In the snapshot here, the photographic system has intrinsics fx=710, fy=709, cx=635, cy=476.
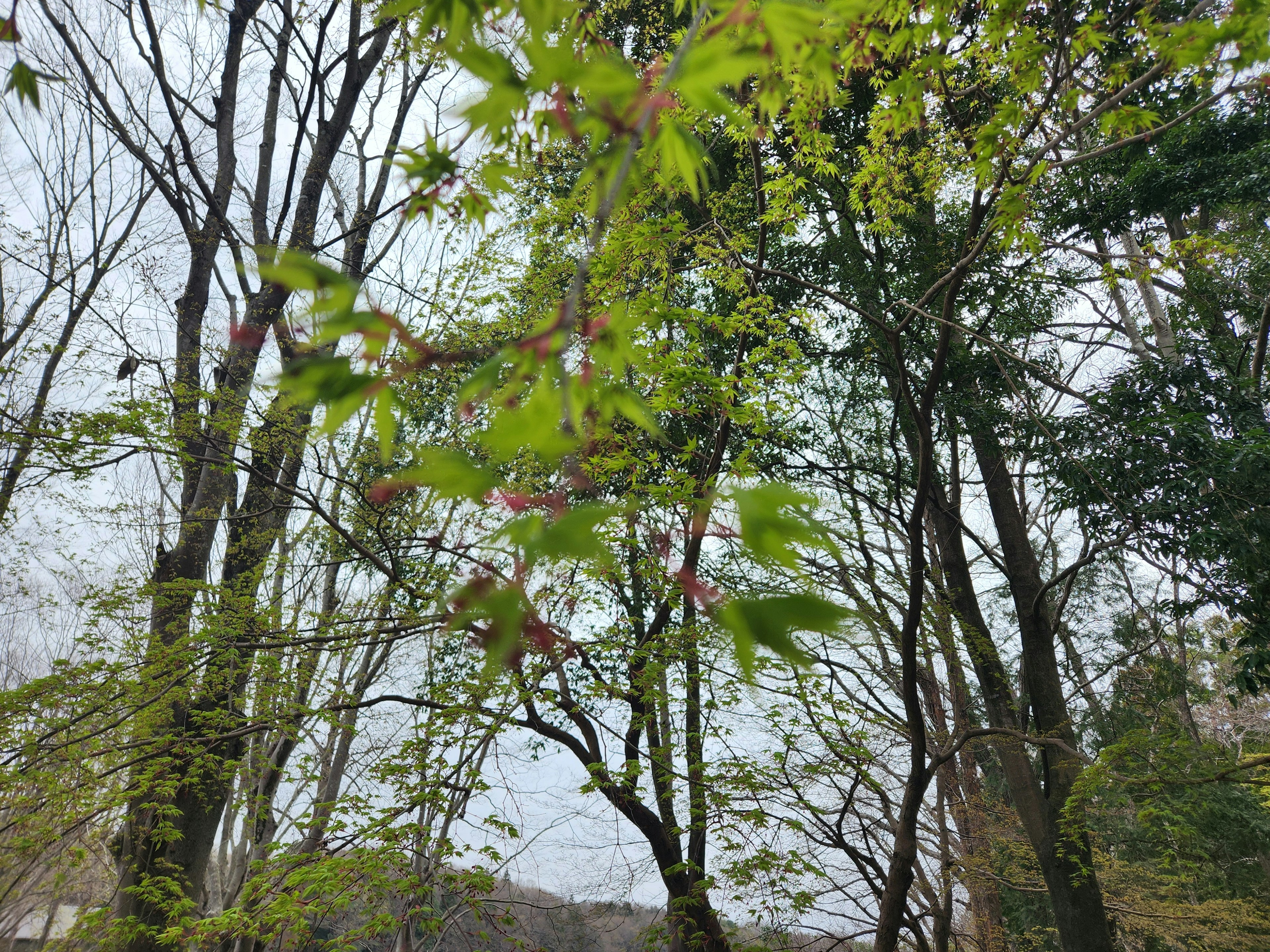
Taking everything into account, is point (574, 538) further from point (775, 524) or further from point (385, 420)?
point (385, 420)

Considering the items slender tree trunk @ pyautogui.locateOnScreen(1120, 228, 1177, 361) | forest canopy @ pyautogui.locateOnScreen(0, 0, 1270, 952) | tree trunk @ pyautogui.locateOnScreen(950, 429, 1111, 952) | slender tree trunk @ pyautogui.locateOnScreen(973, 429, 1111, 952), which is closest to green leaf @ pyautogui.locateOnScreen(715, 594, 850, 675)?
forest canopy @ pyautogui.locateOnScreen(0, 0, 1270, 952)

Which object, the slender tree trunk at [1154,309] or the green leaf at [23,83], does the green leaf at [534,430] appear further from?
A: the slender tree trunk at [1154,309]

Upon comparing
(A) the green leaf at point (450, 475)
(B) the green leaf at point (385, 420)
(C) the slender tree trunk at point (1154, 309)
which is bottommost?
(A) the green leaf at point (450, 475)

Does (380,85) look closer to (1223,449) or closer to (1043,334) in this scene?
(1043,334)

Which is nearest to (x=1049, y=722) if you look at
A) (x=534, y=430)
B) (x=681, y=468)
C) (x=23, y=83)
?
(x=681, y=468)

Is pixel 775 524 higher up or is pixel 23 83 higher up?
pixel 23 83

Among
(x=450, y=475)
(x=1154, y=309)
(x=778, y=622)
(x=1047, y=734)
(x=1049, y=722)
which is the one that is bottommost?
(x=778, y=622)

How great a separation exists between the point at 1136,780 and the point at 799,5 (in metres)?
3.76

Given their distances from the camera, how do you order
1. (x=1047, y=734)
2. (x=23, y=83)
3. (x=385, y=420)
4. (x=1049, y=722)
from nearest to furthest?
1. (x=385, y=420)
2. (x=23, y=83)
3. (x=1047, y=734)
4. (x=1049, y=722)

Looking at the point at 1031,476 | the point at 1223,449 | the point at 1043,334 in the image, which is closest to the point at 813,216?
the point at 1043,334

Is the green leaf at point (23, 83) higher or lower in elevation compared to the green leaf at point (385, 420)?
higher

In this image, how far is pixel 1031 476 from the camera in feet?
16.0

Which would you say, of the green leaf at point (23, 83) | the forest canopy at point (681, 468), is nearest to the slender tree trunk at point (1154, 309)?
the forest canopy at point (681, 468)

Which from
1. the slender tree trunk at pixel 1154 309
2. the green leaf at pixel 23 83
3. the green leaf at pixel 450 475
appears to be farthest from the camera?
the slender tree trunk at pixel 1154 309
